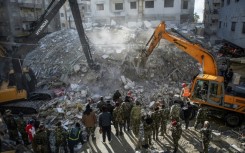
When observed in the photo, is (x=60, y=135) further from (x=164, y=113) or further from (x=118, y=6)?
(x=118, y=6)

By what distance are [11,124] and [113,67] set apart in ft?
28.6

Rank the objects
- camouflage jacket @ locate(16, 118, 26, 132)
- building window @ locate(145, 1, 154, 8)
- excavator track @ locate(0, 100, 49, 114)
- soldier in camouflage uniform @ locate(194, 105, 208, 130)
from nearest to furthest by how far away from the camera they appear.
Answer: camouflage jacket @ locate(16, 118, 26, 132) → soldier in camouflage uniform @ locate(194, 105, 208, 130) → excavator track @ locate(0, 100, 49, 114) → building window @ locate(145, 1, 154, 8)

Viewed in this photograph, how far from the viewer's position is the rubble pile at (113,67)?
49.2 feet

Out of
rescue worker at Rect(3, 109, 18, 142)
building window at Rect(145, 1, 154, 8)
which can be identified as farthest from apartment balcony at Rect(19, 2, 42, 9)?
rescue worker at Rect(3, 109, 18, 142)

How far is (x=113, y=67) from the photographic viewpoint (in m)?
16.5

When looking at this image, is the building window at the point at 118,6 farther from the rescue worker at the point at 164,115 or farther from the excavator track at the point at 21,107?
the rescue worker at the point at 164,115

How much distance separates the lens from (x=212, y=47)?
2230 cm

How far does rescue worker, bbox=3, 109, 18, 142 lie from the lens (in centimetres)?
916

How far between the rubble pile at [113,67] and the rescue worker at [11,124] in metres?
5.58

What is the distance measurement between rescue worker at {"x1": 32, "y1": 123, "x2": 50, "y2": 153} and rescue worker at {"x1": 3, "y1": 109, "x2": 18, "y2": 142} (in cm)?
209

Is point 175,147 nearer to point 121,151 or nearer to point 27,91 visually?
point 121,151

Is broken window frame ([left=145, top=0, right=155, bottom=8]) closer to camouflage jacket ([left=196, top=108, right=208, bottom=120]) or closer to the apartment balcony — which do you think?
the apartment balcony

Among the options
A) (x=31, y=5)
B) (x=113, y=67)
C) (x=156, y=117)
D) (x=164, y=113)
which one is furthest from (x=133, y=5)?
(x=156, y=117)

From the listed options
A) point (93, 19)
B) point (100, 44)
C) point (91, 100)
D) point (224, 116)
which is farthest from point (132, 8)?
point (224, 116)
